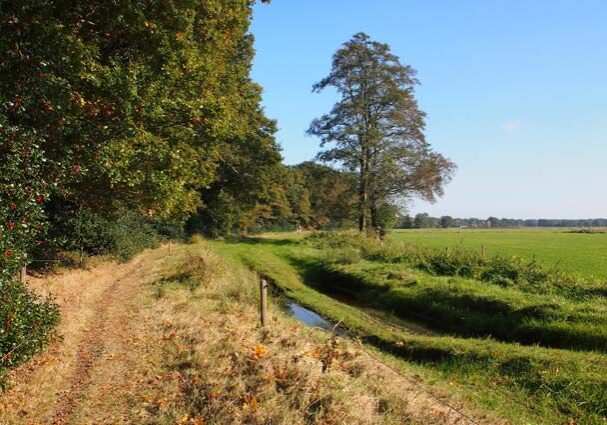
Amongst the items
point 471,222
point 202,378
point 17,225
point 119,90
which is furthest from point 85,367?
point 471,222

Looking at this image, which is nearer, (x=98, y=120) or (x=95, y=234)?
(x=98, y=120)

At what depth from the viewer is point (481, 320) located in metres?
15.4

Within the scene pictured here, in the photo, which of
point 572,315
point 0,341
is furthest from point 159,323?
point 572,315

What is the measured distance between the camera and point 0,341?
23.5ft

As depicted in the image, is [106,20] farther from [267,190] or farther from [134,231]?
[267,190]

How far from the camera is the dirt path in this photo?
22.5 feet

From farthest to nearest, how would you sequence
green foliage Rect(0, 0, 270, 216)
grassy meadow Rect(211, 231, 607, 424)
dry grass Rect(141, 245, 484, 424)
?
1. grassy meadow Rect(211, 231, 607, 424)
2. green foliage Rect(0, 0, 270, 216)
3. dry grass Rect(141, 245, 484, 424)

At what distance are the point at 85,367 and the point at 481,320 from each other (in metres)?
12.3

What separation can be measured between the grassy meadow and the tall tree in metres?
10.2

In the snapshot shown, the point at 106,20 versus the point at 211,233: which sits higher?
the point at 106,20

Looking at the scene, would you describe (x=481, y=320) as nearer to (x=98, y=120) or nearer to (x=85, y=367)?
(x=85, y=367)

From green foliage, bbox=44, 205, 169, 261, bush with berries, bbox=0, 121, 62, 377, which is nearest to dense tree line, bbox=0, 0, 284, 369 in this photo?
bush with berries, bbox=0, 121, 62, 377

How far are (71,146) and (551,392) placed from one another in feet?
37.0

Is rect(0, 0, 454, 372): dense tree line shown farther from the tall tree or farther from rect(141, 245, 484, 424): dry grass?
the tall tree
